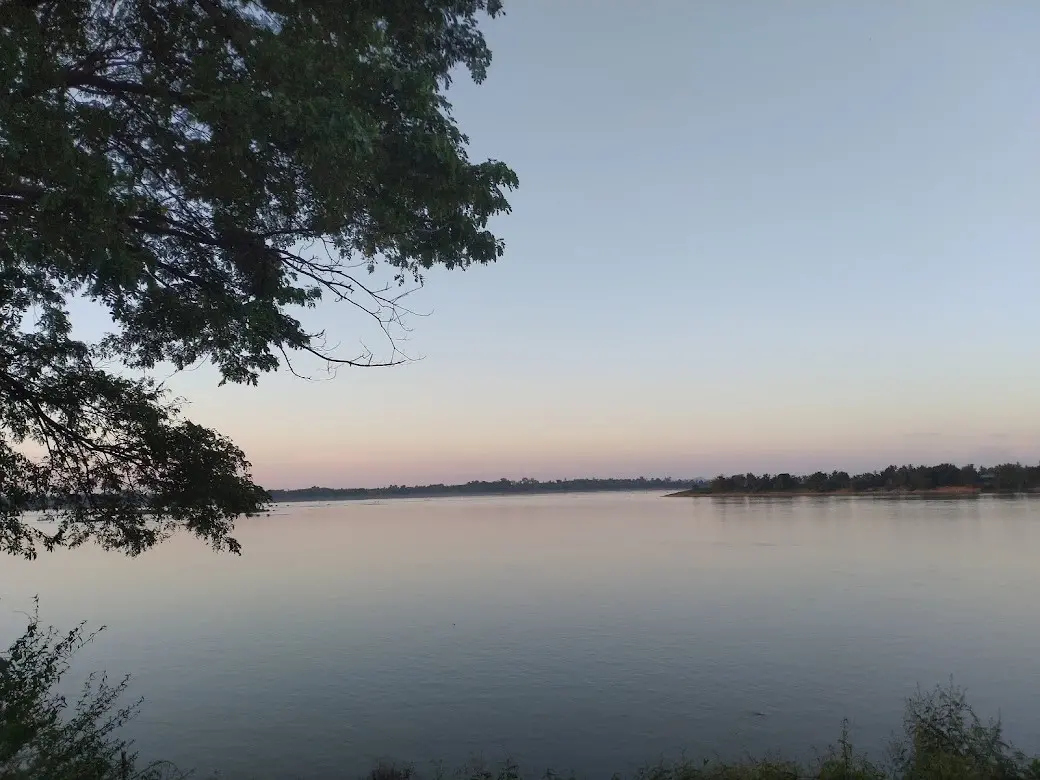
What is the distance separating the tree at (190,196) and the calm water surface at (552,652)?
22.6 ft

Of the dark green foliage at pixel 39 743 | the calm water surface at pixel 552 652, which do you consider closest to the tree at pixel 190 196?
the dark green foliage at pixel 39 743

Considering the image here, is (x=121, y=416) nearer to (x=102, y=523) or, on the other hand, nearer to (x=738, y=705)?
(x=102, y=523)

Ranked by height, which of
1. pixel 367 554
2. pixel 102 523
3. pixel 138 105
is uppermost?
pixel 138 105

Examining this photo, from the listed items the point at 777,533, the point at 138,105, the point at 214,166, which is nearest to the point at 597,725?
the point at 214,166

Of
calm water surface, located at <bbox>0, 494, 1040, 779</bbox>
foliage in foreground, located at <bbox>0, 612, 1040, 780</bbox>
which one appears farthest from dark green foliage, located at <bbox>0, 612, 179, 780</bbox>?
calm water surface, located at <bbox>0, 494, 1040, 779</bbox>

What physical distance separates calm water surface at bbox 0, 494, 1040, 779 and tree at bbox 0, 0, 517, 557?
688 centimetres

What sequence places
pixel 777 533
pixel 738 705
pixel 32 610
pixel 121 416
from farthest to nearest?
1. pixel 777 533
2. pixel 32 610
3. pixel 738 705
4. pixel 121 416

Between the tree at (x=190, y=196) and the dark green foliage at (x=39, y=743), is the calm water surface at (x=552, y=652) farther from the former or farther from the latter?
the tree at (x=190, y=196)

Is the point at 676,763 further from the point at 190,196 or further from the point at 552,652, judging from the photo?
the point at 190,196

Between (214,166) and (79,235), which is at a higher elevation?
(214,166)

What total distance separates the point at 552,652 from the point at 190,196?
17329 millimetres

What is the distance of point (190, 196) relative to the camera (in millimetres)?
10406

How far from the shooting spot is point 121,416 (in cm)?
1102

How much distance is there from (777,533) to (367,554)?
39763 millimetres
